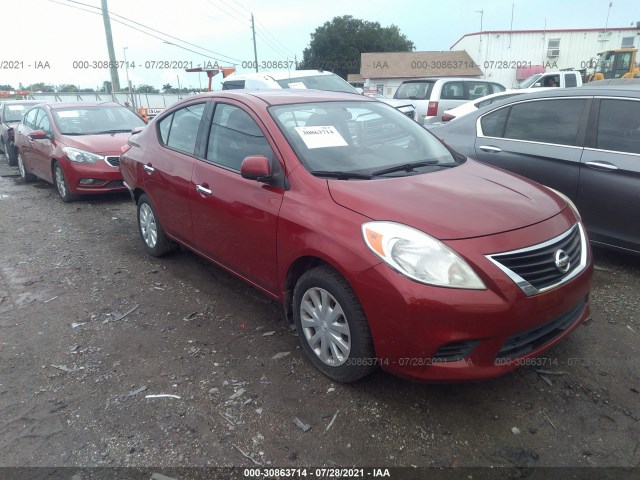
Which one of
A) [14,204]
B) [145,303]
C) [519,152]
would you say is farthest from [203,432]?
[14,204]

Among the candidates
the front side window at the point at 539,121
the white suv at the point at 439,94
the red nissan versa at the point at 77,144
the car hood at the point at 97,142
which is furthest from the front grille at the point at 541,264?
the white suv at the point at 439,94

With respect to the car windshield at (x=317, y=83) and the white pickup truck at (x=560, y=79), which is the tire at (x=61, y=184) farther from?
the white pickup truck at (x=560, y=79)

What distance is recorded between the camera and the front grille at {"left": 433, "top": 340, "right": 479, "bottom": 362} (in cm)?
241

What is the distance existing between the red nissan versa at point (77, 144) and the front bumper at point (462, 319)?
5.98 m

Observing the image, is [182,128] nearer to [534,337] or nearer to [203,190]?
[203,190]

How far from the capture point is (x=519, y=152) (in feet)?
15.7

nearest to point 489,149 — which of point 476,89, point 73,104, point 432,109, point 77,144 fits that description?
point 77,144

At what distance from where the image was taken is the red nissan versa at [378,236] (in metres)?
2.38

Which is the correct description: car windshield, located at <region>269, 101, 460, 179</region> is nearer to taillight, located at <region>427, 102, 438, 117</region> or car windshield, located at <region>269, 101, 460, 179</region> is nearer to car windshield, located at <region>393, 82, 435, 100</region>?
taillight, located at <region>427, 102, 438, 117</region>

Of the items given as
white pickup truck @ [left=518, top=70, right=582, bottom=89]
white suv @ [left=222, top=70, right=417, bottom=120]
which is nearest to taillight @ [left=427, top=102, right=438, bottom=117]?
white suv @ [left=222, top=70, right=417, bottom=120]

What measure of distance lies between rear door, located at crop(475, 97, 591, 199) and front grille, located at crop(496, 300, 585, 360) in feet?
6.56

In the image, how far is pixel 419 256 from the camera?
7.98 feet

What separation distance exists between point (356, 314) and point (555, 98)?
11.1ft

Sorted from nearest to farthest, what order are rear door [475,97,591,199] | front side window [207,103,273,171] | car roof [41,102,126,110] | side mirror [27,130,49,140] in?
front side window [207,103,273,171] < rear door [475,97,591,199] < side mirror [27,130,49,140] < car roof [41,102,126,110]
